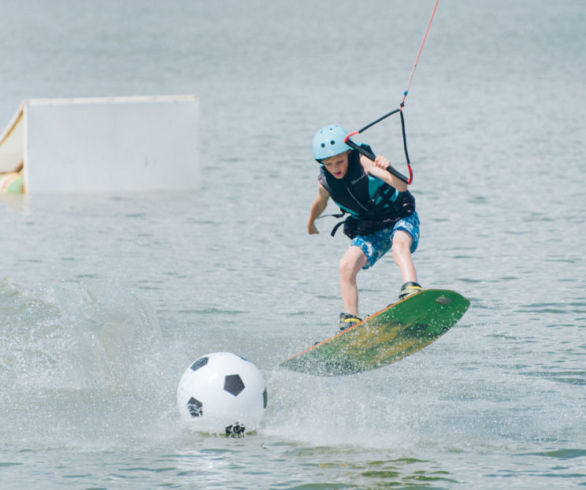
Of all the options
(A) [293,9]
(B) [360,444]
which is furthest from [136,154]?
(A) [293,9]

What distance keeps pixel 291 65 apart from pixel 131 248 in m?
28.2

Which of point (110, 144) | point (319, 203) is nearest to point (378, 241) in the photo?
point (319, 203)

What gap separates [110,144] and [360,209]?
35.3 feet

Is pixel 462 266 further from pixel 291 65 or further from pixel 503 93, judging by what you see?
pixel 291 65

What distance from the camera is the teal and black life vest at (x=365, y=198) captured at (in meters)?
9.42

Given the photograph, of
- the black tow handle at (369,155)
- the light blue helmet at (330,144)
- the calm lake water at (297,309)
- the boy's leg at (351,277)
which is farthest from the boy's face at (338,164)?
the calm lake water at (297,309)

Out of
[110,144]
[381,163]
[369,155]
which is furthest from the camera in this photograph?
[110,144]

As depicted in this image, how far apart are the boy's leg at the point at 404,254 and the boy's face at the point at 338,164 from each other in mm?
681

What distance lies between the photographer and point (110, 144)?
64.4 ft

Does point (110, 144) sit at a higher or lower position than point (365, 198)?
higher

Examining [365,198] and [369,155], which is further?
[365,198]

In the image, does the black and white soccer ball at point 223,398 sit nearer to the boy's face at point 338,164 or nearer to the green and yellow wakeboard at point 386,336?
the green and yellow wakeboard at point 386,336

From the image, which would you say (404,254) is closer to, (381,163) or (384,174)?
(384,174)

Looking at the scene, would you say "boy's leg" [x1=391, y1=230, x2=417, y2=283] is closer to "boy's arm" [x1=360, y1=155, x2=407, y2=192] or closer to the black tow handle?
"boy's arm" [x1=360, y1=155, x2=407, y2=192]
